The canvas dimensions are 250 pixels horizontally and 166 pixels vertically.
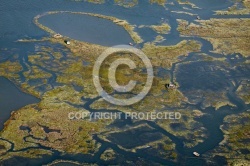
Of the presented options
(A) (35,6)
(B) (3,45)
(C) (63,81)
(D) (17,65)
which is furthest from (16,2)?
(C) (63,81)

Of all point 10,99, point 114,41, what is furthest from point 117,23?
point 10,99

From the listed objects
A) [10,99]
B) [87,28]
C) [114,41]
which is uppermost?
[87,28]

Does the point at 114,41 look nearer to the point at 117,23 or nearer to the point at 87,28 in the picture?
the point at 87,28

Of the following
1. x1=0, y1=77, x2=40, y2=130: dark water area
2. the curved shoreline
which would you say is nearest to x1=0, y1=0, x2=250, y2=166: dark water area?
x1=0, y1=77, x2=40, y2=130: dark water area

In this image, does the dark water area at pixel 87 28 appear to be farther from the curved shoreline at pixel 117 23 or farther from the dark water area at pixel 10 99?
the dark water area at pixel 10 99

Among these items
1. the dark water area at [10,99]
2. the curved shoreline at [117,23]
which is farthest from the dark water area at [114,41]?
the curved shoreline at [117,23]

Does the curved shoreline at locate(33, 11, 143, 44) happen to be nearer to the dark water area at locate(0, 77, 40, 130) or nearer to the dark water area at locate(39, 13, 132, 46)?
the dark water area at locate(39, 13, 132, 46)

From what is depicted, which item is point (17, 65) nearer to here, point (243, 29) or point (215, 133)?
point (215, 133)

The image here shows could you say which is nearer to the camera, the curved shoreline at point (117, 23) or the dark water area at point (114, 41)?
the dark water area at point (114, 41)

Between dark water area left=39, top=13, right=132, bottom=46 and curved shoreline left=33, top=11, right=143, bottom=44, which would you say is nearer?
dark water area left=39, top=13, right=132, bottom=46
